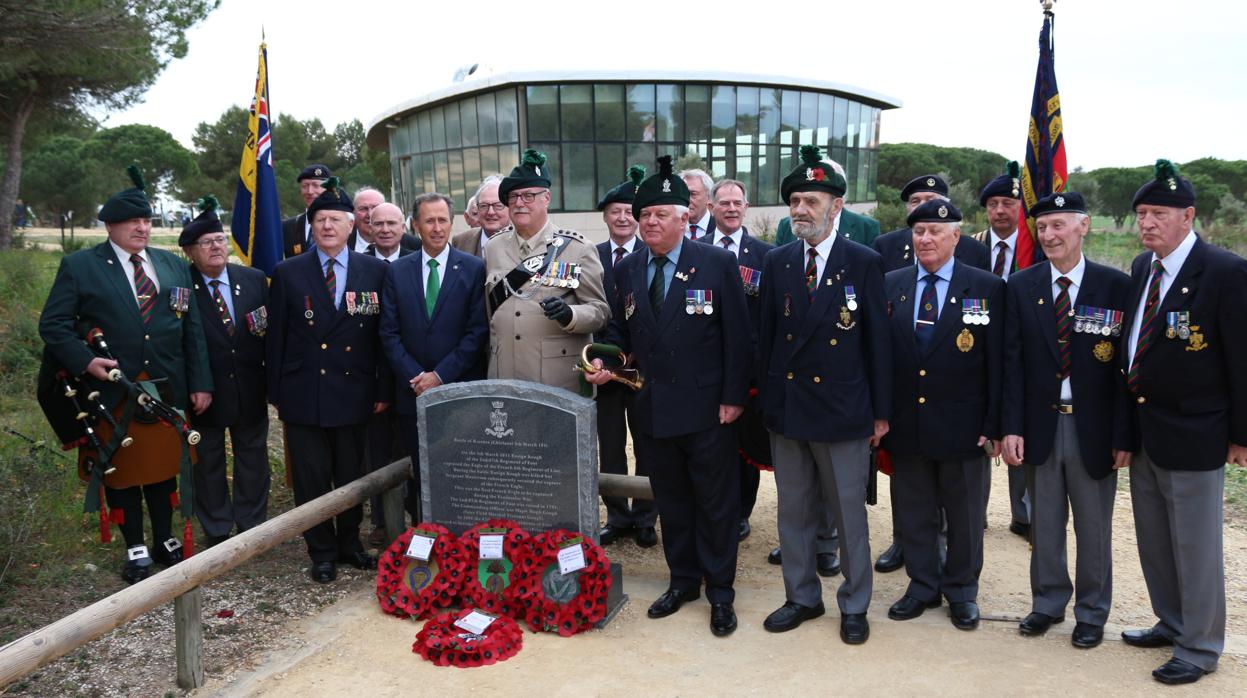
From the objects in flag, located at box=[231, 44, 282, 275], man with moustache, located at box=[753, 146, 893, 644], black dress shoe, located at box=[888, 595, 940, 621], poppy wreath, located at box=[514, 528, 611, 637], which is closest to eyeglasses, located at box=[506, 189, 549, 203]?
man with moustache, located at box=[753, 146, 893, 644]

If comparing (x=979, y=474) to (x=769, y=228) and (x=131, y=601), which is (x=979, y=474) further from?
(x=769, y=228)

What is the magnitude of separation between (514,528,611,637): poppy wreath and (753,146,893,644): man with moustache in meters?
0.84

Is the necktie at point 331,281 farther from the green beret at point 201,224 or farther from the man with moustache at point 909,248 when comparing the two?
the man with moustache at point 909,248

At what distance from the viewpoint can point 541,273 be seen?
4570 millimetres

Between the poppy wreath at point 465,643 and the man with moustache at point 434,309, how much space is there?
1034 mm

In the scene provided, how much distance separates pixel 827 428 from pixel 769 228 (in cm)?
2456

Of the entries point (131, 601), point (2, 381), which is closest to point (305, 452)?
point (131, 601)

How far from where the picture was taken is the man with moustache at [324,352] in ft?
15.8

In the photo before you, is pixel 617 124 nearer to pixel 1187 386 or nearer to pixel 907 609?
pixel 907 609

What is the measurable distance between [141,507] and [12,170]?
61.1ft

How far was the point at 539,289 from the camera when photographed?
15.0 ft

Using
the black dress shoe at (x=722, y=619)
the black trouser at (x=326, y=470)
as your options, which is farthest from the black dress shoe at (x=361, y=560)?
the black dress shoe at (x=722, y=619)

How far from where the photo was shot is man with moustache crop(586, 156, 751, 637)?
4.14 m

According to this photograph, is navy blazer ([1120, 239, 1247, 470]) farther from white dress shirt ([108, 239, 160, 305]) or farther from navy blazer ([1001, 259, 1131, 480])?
white dress shirt ([108, 239, 160, 305])
